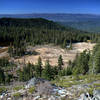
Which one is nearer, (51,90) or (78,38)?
(51,90)

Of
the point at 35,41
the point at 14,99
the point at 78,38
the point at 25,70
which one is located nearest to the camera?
the point at 14,99

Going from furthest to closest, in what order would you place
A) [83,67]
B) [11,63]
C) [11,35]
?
[11,35] → [11,63] → [83,67]

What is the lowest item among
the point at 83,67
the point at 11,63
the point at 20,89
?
the point at 11,63

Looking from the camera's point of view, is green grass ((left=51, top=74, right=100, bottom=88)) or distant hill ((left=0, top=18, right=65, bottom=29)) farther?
distant hill ((left=0, top=18, right=65, bottom=29))

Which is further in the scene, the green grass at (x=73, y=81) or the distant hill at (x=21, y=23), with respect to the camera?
the distant hill at (x=21, y=23)

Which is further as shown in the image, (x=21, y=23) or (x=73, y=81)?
(x=21, y=23)

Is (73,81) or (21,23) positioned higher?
(21,23)

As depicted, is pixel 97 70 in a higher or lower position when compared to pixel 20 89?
lower

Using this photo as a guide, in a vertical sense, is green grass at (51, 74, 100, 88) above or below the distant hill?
below

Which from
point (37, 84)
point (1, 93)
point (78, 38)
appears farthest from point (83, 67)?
point (78, 38)

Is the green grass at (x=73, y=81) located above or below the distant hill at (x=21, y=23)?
below

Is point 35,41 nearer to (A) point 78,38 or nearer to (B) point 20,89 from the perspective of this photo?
(A) point 78,38
